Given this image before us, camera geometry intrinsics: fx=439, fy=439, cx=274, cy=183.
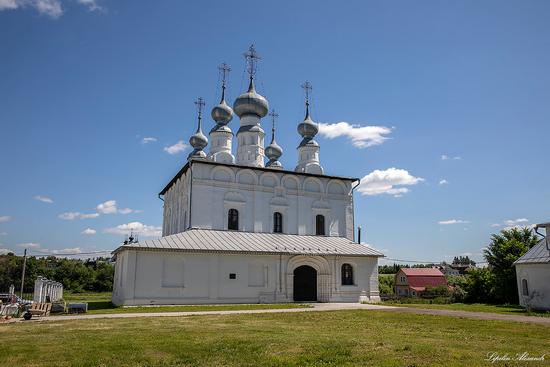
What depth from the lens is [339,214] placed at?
93.8 feet

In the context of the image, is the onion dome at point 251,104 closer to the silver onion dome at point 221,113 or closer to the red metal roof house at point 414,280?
the silver onion dome at point 221,113

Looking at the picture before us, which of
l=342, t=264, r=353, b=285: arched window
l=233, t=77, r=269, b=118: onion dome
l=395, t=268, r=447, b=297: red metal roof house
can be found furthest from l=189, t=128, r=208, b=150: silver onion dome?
l=395, t=268, r=447, b=297: red metal roof house

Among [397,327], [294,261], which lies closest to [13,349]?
[397,327]

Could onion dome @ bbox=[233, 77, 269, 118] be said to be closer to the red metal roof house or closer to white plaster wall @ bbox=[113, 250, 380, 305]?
white plaster wall @ bbox=[113, 250, 380, 305]

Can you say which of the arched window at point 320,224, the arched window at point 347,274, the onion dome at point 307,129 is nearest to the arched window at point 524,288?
the arched window at point 347,274

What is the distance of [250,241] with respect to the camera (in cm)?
2412

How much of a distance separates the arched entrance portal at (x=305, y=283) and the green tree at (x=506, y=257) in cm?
964

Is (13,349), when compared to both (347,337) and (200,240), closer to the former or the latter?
(347,337)

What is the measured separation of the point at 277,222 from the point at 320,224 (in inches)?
119

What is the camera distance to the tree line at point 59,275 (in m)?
49.8

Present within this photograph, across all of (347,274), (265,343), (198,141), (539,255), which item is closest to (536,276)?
(539,255)

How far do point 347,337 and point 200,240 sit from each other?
47.9 ft

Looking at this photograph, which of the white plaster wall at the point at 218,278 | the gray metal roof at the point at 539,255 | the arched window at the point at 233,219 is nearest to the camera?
the gray metal roof at the point at 539,255

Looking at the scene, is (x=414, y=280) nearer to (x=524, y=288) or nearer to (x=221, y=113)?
(x=221, y=113)
